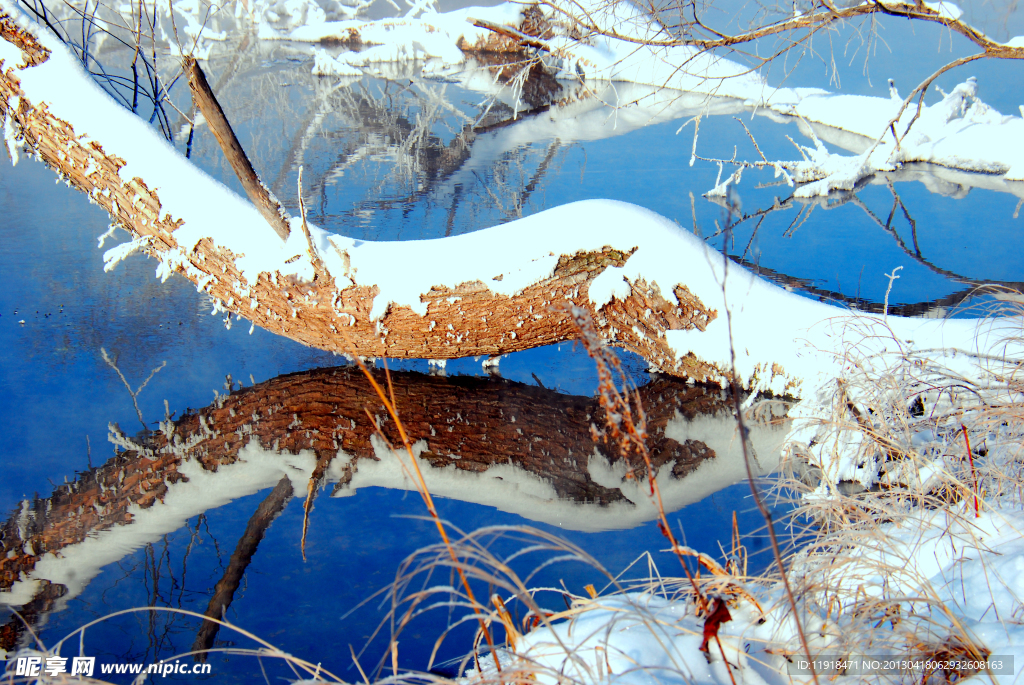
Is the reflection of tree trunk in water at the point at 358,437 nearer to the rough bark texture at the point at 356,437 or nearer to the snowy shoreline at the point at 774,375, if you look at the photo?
the rough bark texture at the point at 356,437

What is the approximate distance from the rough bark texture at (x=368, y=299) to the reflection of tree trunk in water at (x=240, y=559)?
2.86ft

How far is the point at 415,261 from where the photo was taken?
10.2ft

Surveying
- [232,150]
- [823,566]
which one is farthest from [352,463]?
[823,566]

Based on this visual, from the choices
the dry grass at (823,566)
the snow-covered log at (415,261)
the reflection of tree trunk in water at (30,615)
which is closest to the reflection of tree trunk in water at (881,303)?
the snow-covered log at (415,261)

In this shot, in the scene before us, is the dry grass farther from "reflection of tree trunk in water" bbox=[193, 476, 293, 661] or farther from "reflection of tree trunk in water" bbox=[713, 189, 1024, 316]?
"reflection of tree trunk in water" bbox=[713, 189, 1024, 316]

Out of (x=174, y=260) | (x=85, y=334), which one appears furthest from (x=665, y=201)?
→ (x=85, y=334)

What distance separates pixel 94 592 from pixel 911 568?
2.21 meters

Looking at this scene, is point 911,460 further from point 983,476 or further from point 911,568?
point 911,568

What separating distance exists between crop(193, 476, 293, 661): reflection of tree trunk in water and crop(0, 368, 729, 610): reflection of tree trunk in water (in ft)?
0.79

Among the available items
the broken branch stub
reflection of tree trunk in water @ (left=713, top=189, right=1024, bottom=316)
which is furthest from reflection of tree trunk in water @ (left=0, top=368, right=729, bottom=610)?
reflection of tree trunk in water @ (left=713, top=189, right=1024, bottom=316)

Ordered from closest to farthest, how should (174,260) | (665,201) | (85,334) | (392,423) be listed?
(392,423) < (174,260) < (85,334) < (665,201)

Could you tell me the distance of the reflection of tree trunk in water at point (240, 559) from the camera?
189 centimetres

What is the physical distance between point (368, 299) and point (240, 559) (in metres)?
1.29

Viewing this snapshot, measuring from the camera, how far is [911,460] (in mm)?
2018
